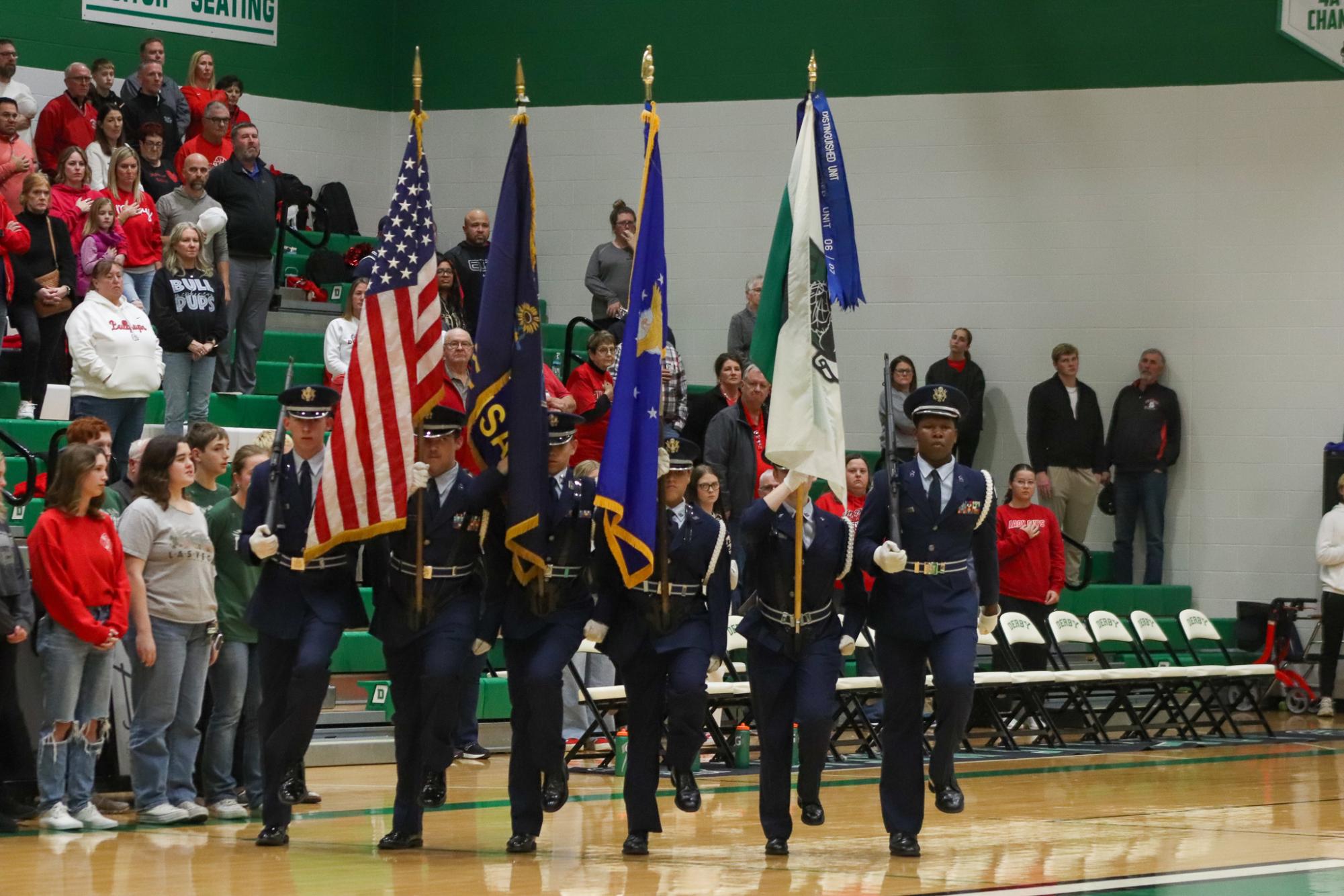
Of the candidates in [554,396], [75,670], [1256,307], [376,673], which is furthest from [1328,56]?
[75,670]

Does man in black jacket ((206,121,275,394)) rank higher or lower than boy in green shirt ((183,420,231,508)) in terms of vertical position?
higher

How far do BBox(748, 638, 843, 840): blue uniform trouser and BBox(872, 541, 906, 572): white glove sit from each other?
1.43 feet

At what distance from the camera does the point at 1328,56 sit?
53.5 ft

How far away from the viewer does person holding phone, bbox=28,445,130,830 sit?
845cm

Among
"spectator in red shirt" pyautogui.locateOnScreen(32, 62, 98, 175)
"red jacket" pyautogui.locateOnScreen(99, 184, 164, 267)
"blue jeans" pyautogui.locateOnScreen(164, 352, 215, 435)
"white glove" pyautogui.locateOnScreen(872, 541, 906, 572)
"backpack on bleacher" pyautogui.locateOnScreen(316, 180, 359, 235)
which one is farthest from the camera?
"backpack on bleacher" pyautogui.locateOnScreen(316, 180, 359, 235)

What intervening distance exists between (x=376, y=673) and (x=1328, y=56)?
963 cm

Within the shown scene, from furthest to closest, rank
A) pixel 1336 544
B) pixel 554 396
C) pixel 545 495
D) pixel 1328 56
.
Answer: pixel 1328 56 < pixel 1336 544 < pixel 554 396 < pixel 545 495

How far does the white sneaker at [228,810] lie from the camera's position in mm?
8953

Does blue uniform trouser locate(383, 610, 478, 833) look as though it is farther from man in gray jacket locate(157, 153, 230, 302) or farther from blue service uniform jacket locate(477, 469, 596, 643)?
man in gray jacket locate(157, 153, 230, 302)

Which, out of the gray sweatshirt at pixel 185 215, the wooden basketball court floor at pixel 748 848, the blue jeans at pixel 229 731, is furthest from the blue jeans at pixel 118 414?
the blue jeans at pixel 229 731

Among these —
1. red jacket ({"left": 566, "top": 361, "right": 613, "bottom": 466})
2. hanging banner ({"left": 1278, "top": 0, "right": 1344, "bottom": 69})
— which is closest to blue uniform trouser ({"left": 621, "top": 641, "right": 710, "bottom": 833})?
red jacket ({"left": 566, "top": 361, "right": 613, "bottom": 466})

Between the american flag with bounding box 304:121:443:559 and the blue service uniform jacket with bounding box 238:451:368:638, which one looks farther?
the blue service uniform jacket with bounding box 238:451:368:638

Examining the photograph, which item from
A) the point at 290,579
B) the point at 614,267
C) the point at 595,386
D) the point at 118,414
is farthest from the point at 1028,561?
the point at 290,579

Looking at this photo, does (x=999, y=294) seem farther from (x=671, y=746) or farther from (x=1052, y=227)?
(x=671, y=746)
